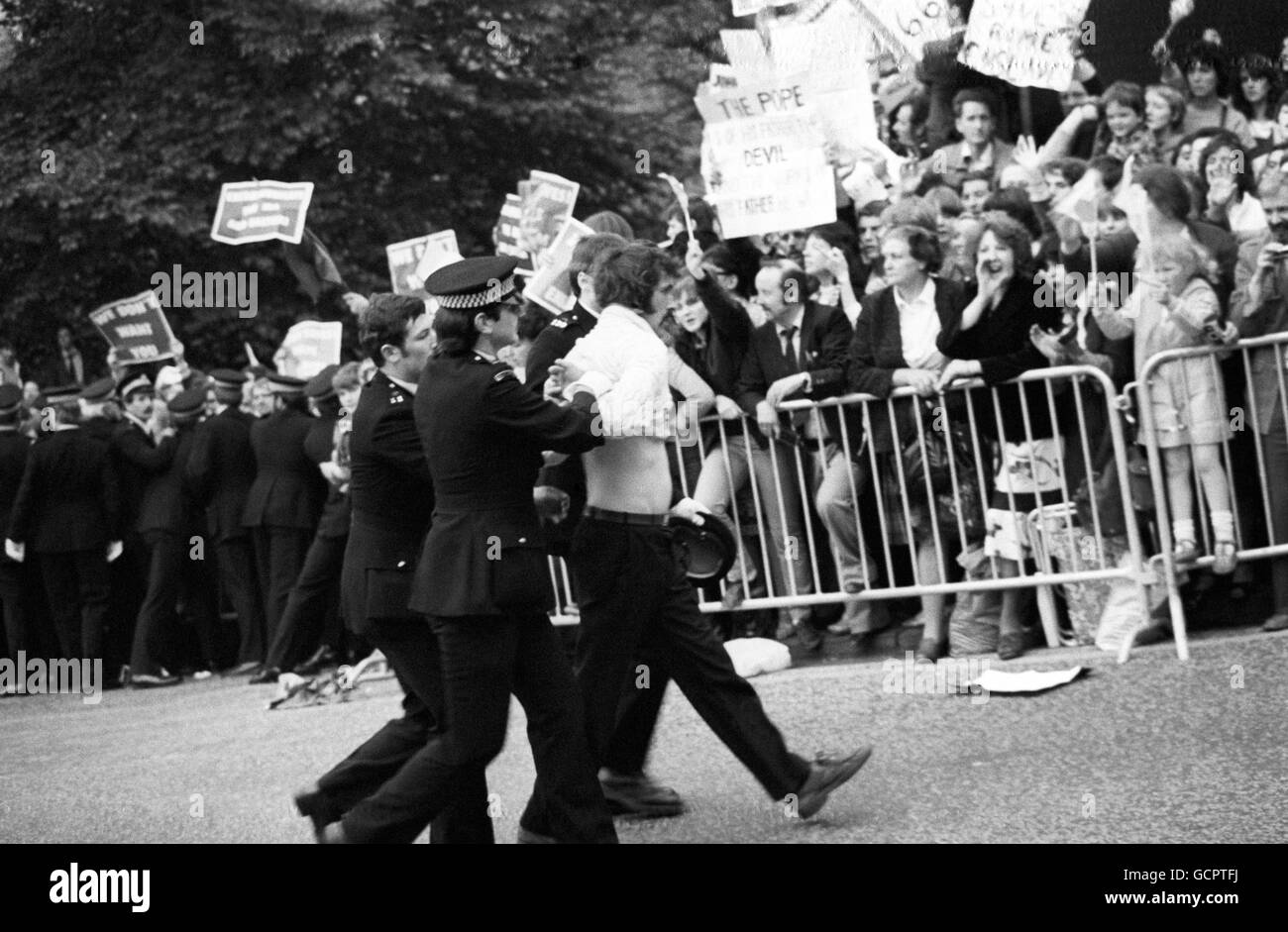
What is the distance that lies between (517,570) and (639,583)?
0.74 m

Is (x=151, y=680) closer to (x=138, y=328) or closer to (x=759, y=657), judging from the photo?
(x=138, y=328)

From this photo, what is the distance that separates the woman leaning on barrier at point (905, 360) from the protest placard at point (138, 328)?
26.3ft

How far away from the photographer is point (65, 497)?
48.2 ft

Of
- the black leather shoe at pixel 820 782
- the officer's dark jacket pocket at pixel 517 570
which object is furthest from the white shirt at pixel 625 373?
the black leather shoe at pixel 820 782

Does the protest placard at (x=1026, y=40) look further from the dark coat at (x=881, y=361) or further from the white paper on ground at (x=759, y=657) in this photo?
the white paper on ground at (x=759, y=657)

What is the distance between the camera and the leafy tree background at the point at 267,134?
67.8 feet

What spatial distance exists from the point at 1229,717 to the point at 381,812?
3437 millimetres

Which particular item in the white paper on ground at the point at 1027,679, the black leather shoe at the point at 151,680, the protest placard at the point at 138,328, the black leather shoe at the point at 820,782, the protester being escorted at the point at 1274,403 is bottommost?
the black leather shoe at the point at 151,680

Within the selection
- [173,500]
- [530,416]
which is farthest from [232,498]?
[530,416]

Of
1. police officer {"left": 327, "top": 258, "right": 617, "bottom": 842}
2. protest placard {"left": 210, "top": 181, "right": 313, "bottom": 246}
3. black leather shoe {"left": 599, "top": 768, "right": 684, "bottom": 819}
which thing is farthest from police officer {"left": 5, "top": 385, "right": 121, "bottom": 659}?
police officer {"left": 327, "top": 258, "right": 617, "bottom": 842}

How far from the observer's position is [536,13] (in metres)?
22.7

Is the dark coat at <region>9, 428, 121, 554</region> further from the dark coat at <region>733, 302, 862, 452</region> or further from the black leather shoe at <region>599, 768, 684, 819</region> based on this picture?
the black leather shoe at <region>599, 768, 684, 819</region>

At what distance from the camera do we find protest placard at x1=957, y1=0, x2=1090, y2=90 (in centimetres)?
1154

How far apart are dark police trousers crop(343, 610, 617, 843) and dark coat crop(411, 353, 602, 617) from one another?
0.36 feet
